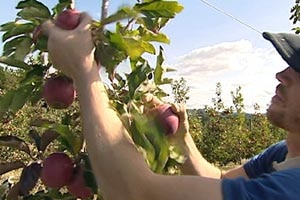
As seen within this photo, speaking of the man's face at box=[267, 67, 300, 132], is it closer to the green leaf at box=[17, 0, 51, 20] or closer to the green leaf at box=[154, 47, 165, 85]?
the green leaf at box=[154, 47, 165, 85]

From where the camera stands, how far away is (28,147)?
1414mm

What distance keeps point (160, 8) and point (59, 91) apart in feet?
0.94

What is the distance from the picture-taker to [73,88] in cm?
125

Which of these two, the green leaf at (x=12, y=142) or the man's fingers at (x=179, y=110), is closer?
the green leaf at (x=12, y=142)

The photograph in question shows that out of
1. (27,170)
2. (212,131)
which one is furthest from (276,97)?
(212,131)

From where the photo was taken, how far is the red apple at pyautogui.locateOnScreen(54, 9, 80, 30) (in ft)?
3.59

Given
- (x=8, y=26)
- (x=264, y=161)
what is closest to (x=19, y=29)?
(x=8, y=26)

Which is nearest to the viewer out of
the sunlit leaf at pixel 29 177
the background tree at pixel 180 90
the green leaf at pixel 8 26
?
the green leaf at pixel 8 26

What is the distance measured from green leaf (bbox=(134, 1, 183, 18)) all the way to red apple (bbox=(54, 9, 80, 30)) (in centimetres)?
14

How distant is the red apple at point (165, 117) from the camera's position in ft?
4.42

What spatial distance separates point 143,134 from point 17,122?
5.55 meters

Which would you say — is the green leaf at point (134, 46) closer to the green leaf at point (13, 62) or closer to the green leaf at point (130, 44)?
the green leaf at point (130, 44)

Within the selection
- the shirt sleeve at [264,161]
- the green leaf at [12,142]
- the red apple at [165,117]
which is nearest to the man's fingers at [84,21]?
the red apple at [165,117]

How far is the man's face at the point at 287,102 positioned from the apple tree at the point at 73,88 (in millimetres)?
263
